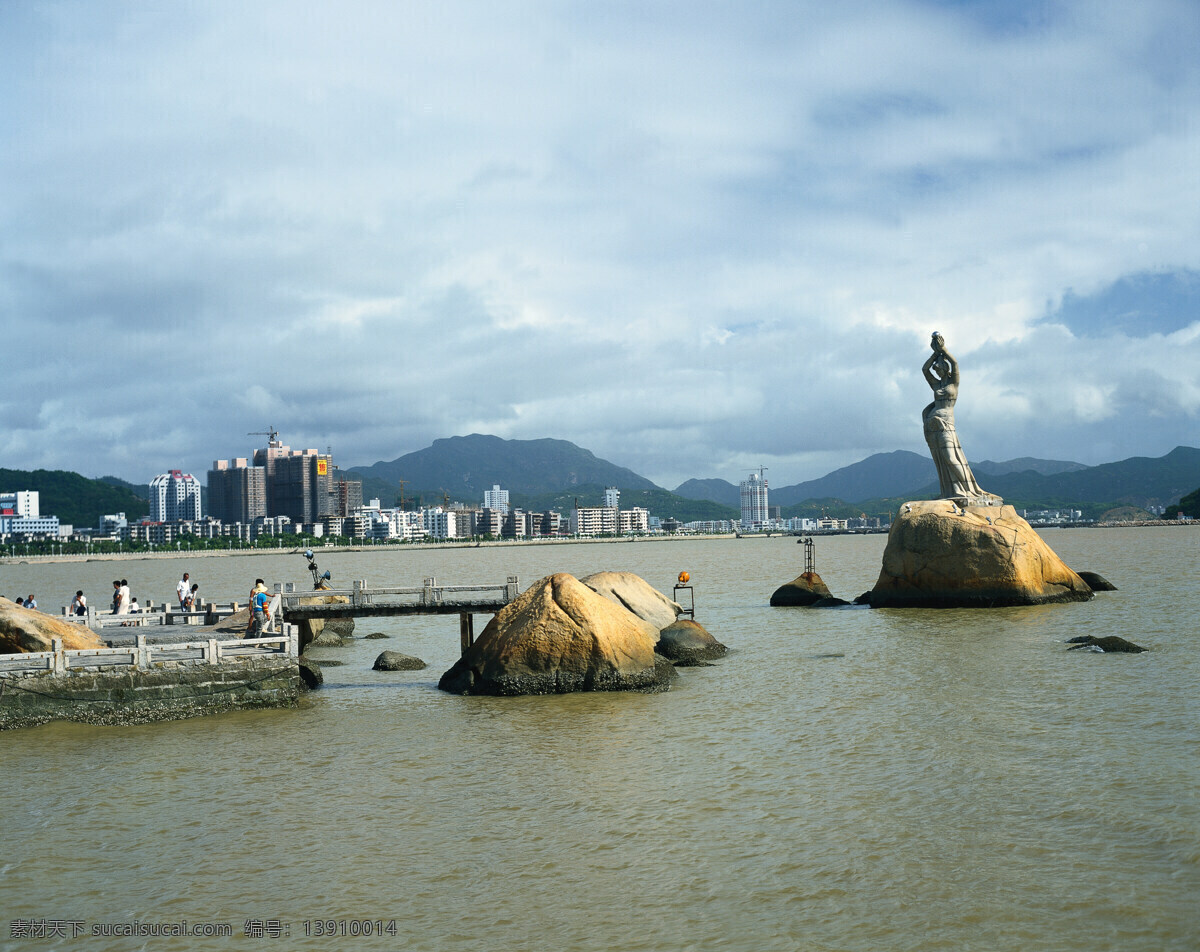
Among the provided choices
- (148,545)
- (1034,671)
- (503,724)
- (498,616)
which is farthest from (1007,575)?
(148,545)

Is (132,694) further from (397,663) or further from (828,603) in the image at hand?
(828,603)

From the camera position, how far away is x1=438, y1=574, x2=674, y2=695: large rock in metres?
21.8

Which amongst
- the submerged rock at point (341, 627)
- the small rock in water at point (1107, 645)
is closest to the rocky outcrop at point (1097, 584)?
the small rock in water at point (1107, 645)

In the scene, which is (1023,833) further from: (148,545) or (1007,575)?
(148,545)

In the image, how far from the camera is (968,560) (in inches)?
1348

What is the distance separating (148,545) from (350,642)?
175573 millimetres

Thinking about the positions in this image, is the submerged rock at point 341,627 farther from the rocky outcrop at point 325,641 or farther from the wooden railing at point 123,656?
the wooden railing at point 123,656

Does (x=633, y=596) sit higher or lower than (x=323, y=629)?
higher

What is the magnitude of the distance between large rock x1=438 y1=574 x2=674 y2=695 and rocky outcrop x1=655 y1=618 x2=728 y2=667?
3262mm

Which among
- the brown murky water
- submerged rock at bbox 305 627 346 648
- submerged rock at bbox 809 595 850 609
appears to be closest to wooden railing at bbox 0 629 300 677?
the brown murky water

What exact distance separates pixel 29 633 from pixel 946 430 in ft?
102

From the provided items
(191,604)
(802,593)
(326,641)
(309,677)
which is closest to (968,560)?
(802,593)

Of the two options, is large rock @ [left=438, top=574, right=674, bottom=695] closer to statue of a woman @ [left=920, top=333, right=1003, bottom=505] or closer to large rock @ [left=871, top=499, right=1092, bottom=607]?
large rock @ [left=871, top=499, right=1092, bottom=607]

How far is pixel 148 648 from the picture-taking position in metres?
20.4
